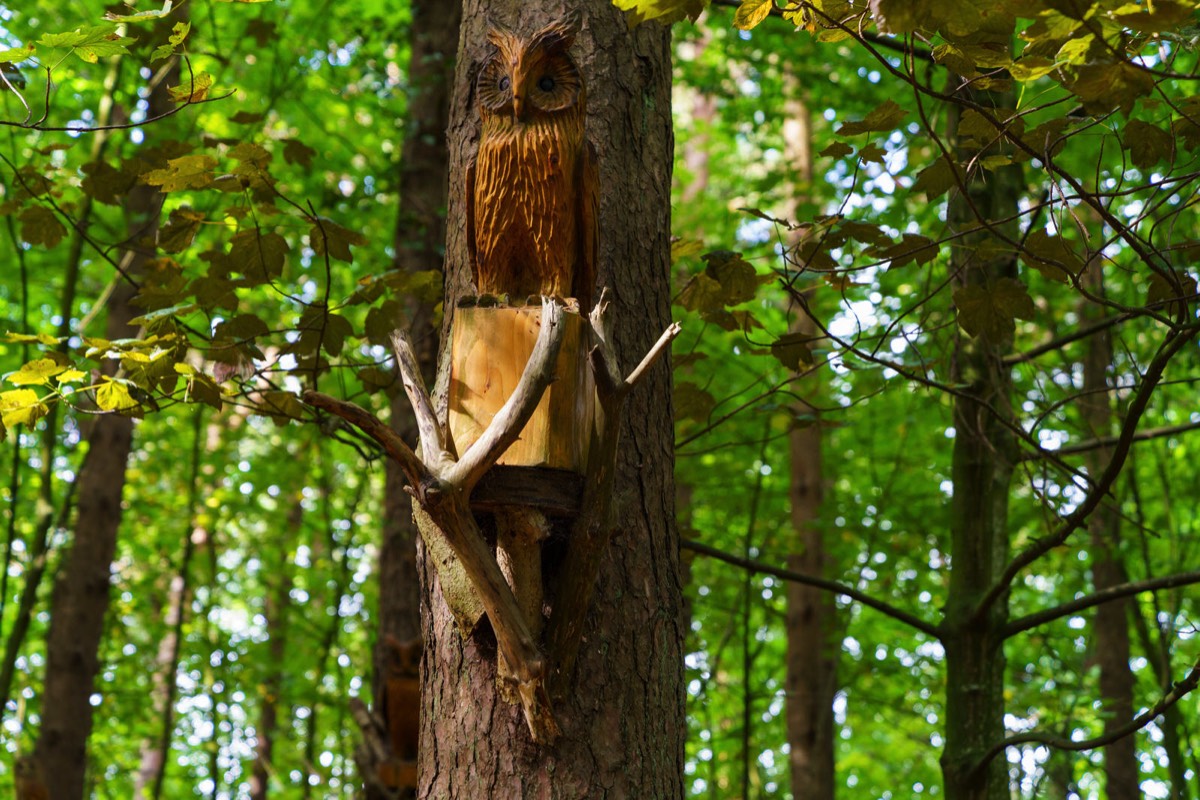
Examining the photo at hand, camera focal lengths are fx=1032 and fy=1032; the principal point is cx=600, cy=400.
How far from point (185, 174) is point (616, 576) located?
1.53 m

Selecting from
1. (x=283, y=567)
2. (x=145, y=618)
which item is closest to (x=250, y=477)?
(x=283, y=567)

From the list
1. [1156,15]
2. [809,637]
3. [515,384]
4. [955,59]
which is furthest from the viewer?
[809,637]

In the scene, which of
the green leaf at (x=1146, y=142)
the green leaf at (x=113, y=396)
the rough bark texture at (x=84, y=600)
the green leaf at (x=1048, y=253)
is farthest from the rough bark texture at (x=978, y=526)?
the rough bark texture at (x=84, y=600)

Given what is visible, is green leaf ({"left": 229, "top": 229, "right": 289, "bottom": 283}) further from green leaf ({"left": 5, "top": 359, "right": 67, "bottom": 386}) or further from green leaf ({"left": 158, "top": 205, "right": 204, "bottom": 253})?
green leaf ({"left": 5, "top": 359, "right": 67, "bottom": 386})

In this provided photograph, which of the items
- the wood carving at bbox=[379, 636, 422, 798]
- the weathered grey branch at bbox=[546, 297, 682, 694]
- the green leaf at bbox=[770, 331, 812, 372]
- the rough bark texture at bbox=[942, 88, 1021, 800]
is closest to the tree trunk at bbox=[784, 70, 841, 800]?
the rough bark texture at bbox=[942, 88, 1021, 800]

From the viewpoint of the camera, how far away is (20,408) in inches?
104

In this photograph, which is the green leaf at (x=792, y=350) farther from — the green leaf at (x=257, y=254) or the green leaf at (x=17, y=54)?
the green leaf at (x=17, y=54)

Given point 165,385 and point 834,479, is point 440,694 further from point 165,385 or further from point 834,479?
point 834,479

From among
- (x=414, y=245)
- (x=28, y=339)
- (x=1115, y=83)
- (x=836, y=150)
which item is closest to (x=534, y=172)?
(x=836, y=150)

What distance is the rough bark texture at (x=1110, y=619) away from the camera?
6105 mm

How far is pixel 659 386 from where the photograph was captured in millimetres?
2248

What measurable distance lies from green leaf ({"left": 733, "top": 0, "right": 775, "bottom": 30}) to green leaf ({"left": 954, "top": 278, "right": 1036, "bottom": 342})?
1.05 meters

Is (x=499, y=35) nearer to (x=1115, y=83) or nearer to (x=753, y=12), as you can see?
(x=753, y=12)

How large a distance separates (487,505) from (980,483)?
2.46 meters
